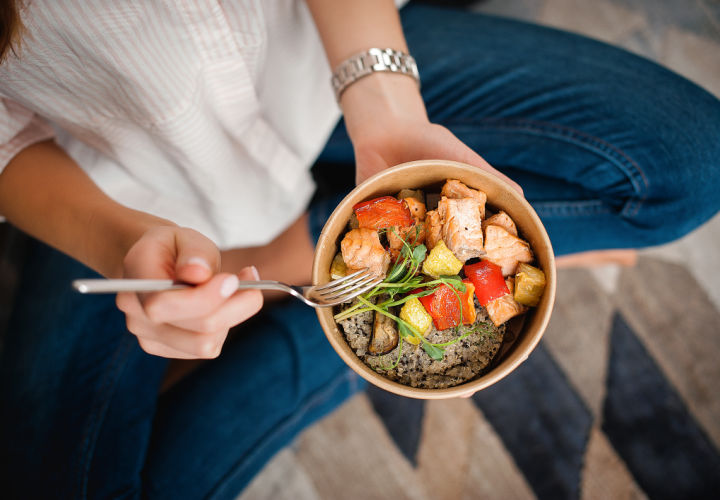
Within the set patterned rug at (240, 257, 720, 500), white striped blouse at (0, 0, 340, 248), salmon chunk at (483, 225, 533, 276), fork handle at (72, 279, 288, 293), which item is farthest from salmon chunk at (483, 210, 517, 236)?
patterned rug at (240, 257, 720, 500)

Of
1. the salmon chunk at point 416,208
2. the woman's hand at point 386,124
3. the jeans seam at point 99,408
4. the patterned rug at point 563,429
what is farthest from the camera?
the patterned rug at point 563,429

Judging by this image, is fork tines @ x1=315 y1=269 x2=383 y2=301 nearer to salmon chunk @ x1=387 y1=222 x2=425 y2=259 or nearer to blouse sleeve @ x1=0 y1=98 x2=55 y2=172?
salmon chunk @ x1=387 y1=222 x2=425 y2=259

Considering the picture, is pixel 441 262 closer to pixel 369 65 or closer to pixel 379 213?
pixel 379 213

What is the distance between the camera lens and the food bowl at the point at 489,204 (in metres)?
0.67

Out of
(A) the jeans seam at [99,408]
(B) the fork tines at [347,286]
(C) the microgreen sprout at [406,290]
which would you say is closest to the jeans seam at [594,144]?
(C) the microgreen sprout at [406,290]

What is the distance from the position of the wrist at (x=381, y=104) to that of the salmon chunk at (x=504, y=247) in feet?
1.11

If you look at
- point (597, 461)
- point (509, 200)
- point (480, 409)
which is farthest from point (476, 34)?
point (597, 461)

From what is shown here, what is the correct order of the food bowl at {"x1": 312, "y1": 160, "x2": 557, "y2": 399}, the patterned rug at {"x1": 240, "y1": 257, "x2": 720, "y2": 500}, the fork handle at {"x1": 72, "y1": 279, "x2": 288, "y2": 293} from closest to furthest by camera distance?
1. the fork handle at {"x1": 72, "y1": 279, "x2": 288, "y2": 293}
2. the food bowl at {"x1": 312, "y1": 160, "x2": 557, "y2": 399}
3. the patterned rug at {"x1": 240, "y1": 257, "x2": 720, "y2": 500}

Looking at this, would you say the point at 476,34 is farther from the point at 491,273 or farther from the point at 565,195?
the point at 491,273

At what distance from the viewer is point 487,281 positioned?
76 cm

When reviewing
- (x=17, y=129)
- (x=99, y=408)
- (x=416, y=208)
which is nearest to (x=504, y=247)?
(x=416, y=208)

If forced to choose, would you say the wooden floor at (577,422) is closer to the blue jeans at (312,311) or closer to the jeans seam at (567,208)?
the blue jeans at (312,311)

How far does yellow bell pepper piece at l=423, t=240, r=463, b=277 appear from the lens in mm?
732

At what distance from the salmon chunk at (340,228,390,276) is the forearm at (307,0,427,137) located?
337 mm
